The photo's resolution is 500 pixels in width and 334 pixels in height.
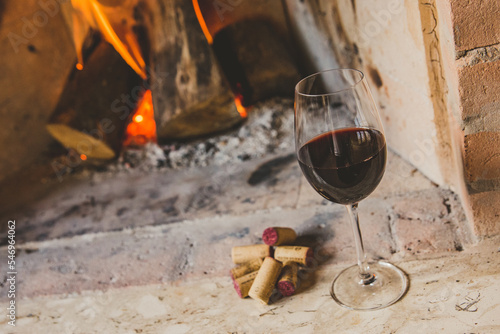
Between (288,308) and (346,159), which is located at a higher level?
(346,159)

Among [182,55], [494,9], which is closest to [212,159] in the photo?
[182,55]

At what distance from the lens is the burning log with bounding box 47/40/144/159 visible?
194 cm

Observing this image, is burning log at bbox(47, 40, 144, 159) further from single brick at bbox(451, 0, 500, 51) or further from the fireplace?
single brick at bbox(451, 0, 500, 51)

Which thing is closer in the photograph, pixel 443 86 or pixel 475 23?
pixel 475 23

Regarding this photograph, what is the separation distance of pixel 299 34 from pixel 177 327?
1.35m

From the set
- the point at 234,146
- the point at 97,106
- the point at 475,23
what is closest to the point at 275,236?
the point at 475,23

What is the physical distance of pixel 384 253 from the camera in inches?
43.9

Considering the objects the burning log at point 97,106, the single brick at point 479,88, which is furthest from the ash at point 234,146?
the single brick at point 479,88

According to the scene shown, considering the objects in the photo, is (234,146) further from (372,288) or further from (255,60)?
(372,288)

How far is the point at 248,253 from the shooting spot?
117 centimetres

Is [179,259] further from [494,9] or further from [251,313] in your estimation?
[494,9]

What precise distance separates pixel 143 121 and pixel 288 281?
1326 mm

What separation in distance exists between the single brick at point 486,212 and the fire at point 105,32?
4.95 ft


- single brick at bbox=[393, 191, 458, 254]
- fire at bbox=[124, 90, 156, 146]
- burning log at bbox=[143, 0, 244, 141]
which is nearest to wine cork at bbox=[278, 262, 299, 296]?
single brick at bbox=[393, 191, 458, 254]
